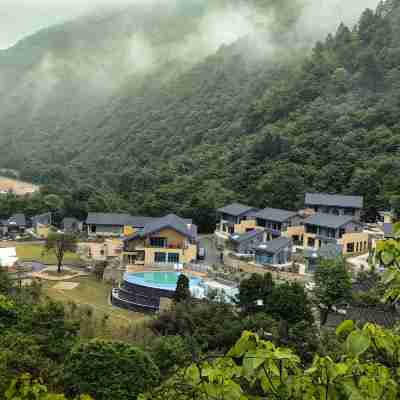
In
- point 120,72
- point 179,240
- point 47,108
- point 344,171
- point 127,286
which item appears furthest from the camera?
point 120,72

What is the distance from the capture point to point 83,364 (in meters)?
10.0

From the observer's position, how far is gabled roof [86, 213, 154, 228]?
32.4 m

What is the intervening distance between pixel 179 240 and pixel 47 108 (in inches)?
3308

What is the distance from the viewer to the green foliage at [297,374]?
2.28 meters

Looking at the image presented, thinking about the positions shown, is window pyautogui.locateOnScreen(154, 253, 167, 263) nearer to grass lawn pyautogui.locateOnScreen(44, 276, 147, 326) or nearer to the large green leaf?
grass lawn pyautogui.locateOnScreen(44, 276, 147, 326)

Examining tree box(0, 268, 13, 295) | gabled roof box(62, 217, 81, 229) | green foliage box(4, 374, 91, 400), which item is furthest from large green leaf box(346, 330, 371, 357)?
gabled roof box(62, 217, 81, 229)

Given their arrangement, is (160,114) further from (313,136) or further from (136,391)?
(136,391)

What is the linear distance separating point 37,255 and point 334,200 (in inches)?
712

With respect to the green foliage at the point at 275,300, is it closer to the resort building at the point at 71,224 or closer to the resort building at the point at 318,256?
the resort building at the point at 318,256

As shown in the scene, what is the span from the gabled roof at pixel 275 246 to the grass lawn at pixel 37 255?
11.2 metres

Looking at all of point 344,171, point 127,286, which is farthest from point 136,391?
point 344,171

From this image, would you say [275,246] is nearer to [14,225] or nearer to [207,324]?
[207,324]

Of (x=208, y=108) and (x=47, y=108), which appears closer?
(x=208, y=108)

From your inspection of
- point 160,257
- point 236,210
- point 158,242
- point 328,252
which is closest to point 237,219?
point 236,210
